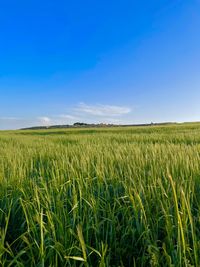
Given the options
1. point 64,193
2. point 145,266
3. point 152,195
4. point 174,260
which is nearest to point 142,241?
point 145,266

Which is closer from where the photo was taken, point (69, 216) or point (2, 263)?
point (2, 263)

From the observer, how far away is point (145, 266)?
42.2 inches

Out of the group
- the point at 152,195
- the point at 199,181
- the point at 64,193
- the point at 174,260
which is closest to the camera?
the point at 174,260

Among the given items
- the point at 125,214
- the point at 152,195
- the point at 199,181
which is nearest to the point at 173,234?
the point at 125,214

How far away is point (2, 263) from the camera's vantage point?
1.09m

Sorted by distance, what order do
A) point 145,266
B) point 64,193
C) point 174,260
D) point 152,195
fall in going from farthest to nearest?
point 64,193, point 152,195, point 145,266, point 174,260

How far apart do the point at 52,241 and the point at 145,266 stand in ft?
1.38

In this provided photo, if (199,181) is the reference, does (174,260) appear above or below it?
below

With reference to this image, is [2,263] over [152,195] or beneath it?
beneath

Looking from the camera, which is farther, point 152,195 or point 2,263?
point 152,195

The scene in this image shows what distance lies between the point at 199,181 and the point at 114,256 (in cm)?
85

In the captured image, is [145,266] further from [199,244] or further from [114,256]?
[199,244]

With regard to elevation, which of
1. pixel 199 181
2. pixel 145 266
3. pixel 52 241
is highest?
pixel 199 181

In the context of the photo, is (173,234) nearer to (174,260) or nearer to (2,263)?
(174,260)
